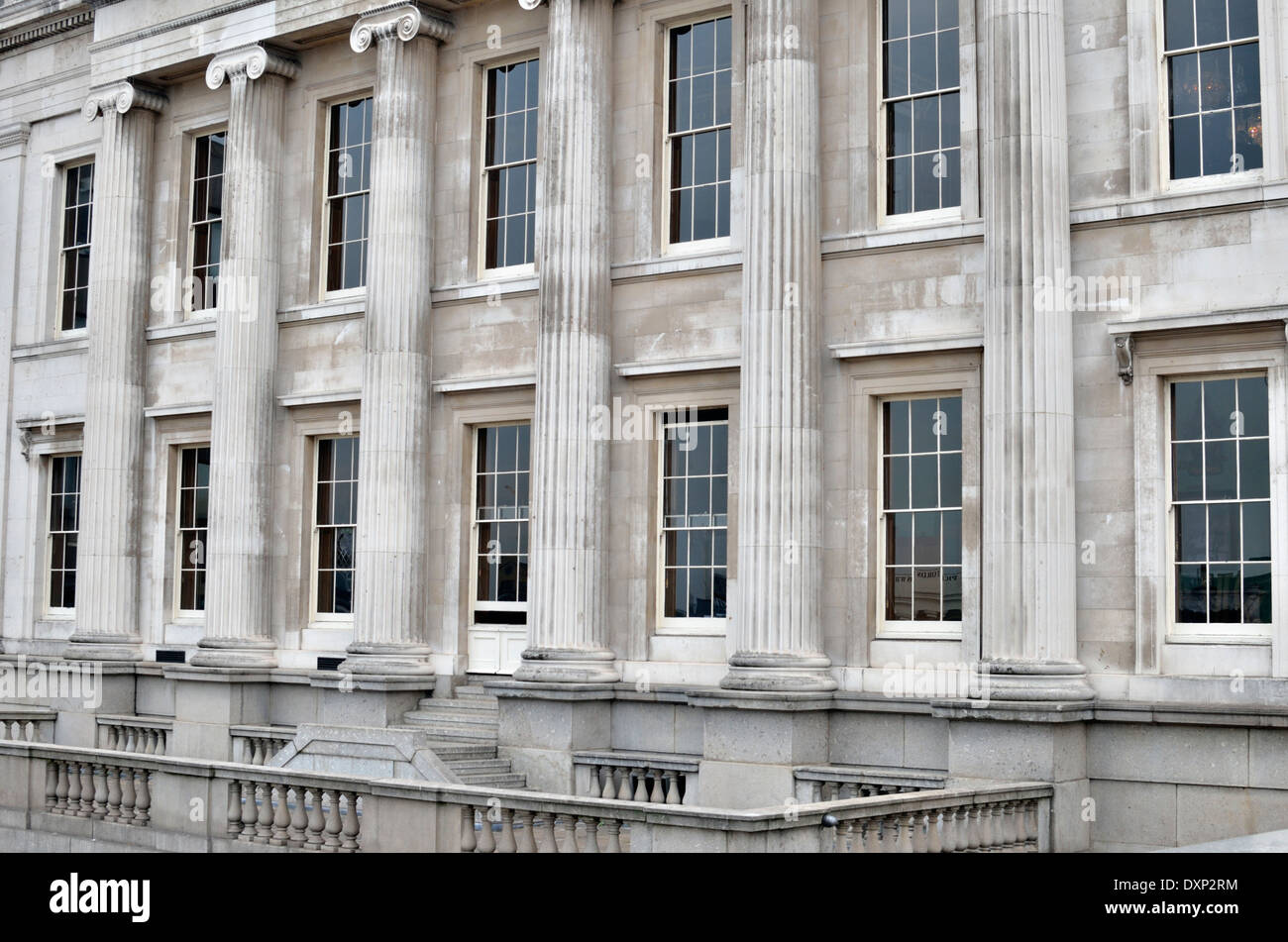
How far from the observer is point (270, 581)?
25438 millimetres

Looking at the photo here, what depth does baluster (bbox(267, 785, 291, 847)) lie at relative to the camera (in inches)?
632

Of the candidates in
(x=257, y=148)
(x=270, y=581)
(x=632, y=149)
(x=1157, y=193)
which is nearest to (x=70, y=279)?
(x=257, y=148)

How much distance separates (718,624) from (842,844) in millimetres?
7567

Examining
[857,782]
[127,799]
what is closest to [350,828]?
[127,799]

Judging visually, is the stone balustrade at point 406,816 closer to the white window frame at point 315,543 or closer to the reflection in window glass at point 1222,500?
the reflection in window glass at point 1222,500

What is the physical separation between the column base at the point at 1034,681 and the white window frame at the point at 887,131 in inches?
216

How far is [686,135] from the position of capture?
21.8 metres

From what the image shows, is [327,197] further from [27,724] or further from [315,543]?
[27,724]

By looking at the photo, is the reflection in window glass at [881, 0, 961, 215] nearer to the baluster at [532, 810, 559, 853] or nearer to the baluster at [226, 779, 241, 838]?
the baluster at [532, 810, 559, 853]

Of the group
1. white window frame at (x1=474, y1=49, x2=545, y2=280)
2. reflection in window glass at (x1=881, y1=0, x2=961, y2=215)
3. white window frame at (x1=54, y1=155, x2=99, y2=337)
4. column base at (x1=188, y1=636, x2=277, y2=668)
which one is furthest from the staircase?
white window frame at (x1=54, y1=155, x2=99, y2=337)

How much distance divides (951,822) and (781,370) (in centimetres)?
659

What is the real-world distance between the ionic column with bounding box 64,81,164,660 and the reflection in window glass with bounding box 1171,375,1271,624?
1764 cm

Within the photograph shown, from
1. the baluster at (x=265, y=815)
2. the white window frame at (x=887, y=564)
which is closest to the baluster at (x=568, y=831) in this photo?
the baluster at (x=265, y=815)

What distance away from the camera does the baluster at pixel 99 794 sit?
18.3 metres
